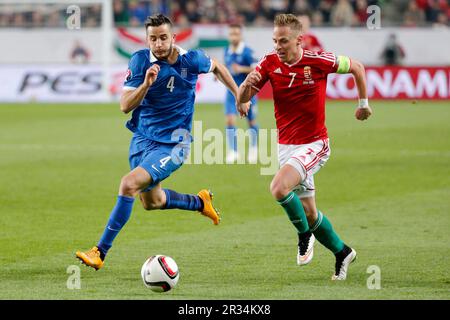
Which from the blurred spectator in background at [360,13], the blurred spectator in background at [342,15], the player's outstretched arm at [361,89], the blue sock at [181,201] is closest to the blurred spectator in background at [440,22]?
the blurred spectator in background at [360,13]

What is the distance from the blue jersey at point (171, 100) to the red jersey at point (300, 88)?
819mm

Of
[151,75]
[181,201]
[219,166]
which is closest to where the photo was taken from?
[151,75]

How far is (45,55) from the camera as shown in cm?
3334

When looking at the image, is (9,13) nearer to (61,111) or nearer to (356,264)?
(61,111)

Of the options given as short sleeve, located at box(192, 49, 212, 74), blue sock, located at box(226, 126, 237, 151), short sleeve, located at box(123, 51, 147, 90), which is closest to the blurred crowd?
blue sock, located at box(226, 126, 237, 151)

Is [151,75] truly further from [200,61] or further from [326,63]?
[326,63]

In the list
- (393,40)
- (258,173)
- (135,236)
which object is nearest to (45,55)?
(393,40)

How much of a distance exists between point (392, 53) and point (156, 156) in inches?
956

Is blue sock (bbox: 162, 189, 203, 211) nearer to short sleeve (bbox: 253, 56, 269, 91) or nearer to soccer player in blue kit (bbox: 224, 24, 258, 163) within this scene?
short sleeve (bbox: 253, 56, 269, 91)

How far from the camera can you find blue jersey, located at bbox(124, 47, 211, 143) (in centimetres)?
902

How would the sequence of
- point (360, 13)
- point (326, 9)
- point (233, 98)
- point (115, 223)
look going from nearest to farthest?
point (115, 223), point (233, 98), point (360, 13), point (326, 9)

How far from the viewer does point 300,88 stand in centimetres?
850

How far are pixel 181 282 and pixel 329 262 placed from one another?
168 centimetres

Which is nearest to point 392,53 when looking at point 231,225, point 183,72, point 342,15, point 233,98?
point 342,15
